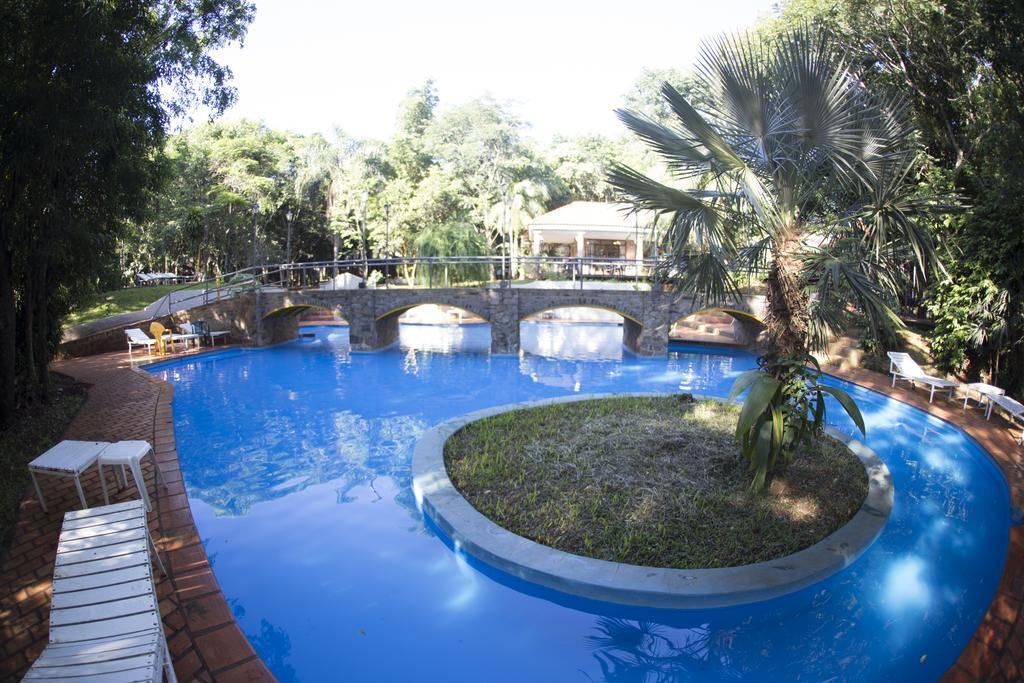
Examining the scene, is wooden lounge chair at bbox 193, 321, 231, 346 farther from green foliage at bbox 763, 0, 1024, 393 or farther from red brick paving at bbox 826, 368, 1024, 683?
red brick paving at bbox 826, 368, 1024, 683

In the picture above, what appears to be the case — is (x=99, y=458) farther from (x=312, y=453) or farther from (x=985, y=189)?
(x=985, y=189)

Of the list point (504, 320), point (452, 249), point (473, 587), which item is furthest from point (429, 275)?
point (473, 587)

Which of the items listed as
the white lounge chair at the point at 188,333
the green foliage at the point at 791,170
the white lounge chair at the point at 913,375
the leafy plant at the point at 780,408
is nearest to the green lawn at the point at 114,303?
the white lounge chair at the point at 188,333

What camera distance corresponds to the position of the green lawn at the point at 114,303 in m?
18.1

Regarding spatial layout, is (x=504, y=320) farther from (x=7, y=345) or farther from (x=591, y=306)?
(x=7, y=345)

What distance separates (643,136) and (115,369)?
556 inches

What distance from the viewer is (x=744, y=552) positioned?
5.65 metres

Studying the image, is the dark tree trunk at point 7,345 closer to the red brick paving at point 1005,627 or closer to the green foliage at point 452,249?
the red brick paving at point 1005,627

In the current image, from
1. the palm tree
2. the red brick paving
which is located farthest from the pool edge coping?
the palm tree

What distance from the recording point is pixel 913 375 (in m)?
12.1

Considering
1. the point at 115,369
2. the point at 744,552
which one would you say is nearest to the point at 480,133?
the point at 115,369

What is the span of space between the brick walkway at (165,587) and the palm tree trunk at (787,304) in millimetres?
5922

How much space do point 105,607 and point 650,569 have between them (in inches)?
174

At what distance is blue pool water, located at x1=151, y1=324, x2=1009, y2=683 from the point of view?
4590 mm
